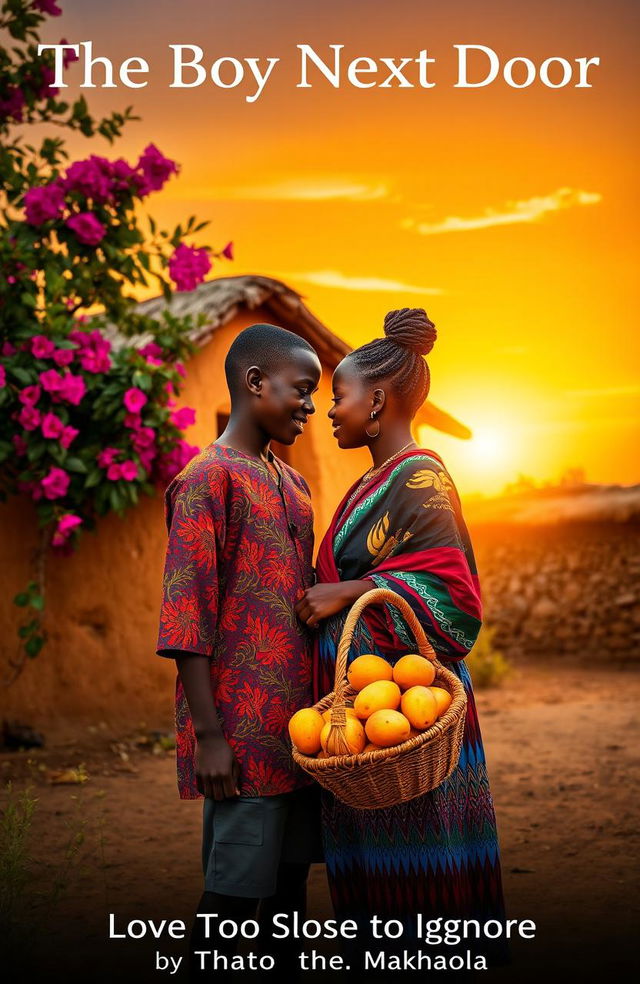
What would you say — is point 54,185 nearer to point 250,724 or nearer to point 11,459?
point 11,459

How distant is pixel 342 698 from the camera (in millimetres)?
2324

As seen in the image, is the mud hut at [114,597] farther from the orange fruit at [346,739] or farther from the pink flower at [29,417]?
the orange fruit at [346,739]

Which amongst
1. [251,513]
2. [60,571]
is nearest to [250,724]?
[251,513]

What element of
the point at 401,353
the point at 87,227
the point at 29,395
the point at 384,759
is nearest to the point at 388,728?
the point at 384,759

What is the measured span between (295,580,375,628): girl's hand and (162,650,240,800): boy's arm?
0.31 metres

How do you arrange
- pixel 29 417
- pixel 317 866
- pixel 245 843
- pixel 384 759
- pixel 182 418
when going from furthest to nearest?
pixel 182 418
pixel 29 417
pixel 317 866
pixel 245 843
pixel 384 759

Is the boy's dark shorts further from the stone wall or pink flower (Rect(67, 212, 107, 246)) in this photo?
the stone wall

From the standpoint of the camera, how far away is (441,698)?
2.39 meters

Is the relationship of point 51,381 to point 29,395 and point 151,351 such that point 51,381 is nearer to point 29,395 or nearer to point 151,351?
point 29,395

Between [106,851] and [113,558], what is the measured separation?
110 inches

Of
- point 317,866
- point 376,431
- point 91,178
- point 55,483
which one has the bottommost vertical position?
point 317,866

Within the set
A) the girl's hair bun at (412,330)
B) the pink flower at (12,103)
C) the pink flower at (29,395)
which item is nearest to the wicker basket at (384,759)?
the girl's hair bun at (412,330)

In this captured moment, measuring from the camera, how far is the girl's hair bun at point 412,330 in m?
2.75

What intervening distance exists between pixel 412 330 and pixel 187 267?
4.04 m
